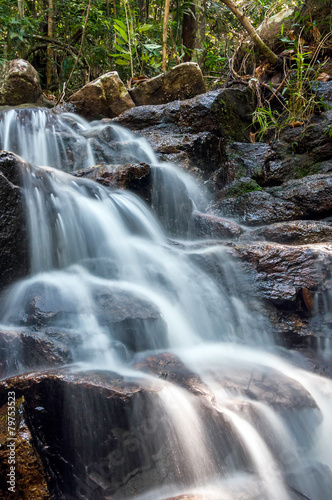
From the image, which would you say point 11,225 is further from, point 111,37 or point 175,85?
point 111,37

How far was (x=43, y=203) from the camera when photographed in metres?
3.69

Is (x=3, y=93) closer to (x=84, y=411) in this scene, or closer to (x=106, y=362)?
(x=106, y=362)

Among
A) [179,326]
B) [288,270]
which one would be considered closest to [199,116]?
[288,270]

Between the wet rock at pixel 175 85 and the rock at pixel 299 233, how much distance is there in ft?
13.5

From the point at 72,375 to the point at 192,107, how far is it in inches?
210

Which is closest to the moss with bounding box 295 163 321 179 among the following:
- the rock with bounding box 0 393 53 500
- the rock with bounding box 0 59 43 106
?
the rock with bounding box 0 393 53 500

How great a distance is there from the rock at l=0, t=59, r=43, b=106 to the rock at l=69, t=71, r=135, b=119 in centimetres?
108

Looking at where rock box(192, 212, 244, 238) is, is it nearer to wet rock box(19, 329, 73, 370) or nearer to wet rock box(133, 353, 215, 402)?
wet rock box(133, 353, 215, 402)

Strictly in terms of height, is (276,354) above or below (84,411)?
below

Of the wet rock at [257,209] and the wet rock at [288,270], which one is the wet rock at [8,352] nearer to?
the wet rock at [288,270]

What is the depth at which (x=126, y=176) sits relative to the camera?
4.66 meters

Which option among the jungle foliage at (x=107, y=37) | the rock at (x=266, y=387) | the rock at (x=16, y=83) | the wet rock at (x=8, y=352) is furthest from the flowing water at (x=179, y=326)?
the jungle foliage at (x=107, y=37)

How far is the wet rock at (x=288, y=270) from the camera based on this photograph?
3.37 m

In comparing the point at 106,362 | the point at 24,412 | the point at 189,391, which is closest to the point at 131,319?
the point at 106,362
